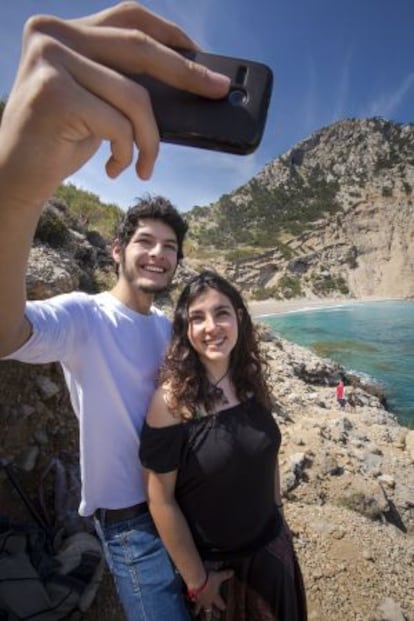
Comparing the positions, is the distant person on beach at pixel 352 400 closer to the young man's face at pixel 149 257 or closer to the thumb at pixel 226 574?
the thumb at pixel 226 574

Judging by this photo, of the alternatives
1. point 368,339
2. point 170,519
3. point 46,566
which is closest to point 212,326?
point 170,519

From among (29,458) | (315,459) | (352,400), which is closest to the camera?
(29,458)

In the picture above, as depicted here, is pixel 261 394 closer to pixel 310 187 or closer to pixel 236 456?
pixel 236 456

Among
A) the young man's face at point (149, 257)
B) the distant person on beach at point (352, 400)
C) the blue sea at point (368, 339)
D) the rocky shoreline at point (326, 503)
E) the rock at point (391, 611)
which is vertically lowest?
the blue sea at point (368, 339)

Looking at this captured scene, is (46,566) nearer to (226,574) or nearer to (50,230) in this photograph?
(226,574)

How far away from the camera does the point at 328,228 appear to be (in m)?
65.1

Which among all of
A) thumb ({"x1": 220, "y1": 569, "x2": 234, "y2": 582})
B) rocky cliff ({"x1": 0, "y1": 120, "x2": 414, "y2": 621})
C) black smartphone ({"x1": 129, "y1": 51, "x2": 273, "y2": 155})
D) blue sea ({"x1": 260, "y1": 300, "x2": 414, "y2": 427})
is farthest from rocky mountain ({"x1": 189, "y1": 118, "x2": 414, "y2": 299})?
black smartphone ({"x1": 129, "y1": 51, "x2": 273, "y2": 155})

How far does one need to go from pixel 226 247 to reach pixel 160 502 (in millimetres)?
63848

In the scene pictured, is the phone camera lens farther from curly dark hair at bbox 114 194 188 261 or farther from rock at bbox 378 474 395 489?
rock at bbox 378 474 395 489

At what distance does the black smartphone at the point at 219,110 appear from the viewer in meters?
0.74

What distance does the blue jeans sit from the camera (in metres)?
1.54

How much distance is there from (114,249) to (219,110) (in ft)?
4.31

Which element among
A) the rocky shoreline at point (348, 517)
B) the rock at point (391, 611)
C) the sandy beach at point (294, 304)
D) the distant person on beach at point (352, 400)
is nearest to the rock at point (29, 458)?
the rocky shoreline at point (348, 517)

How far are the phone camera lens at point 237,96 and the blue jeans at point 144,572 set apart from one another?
5.41ft
